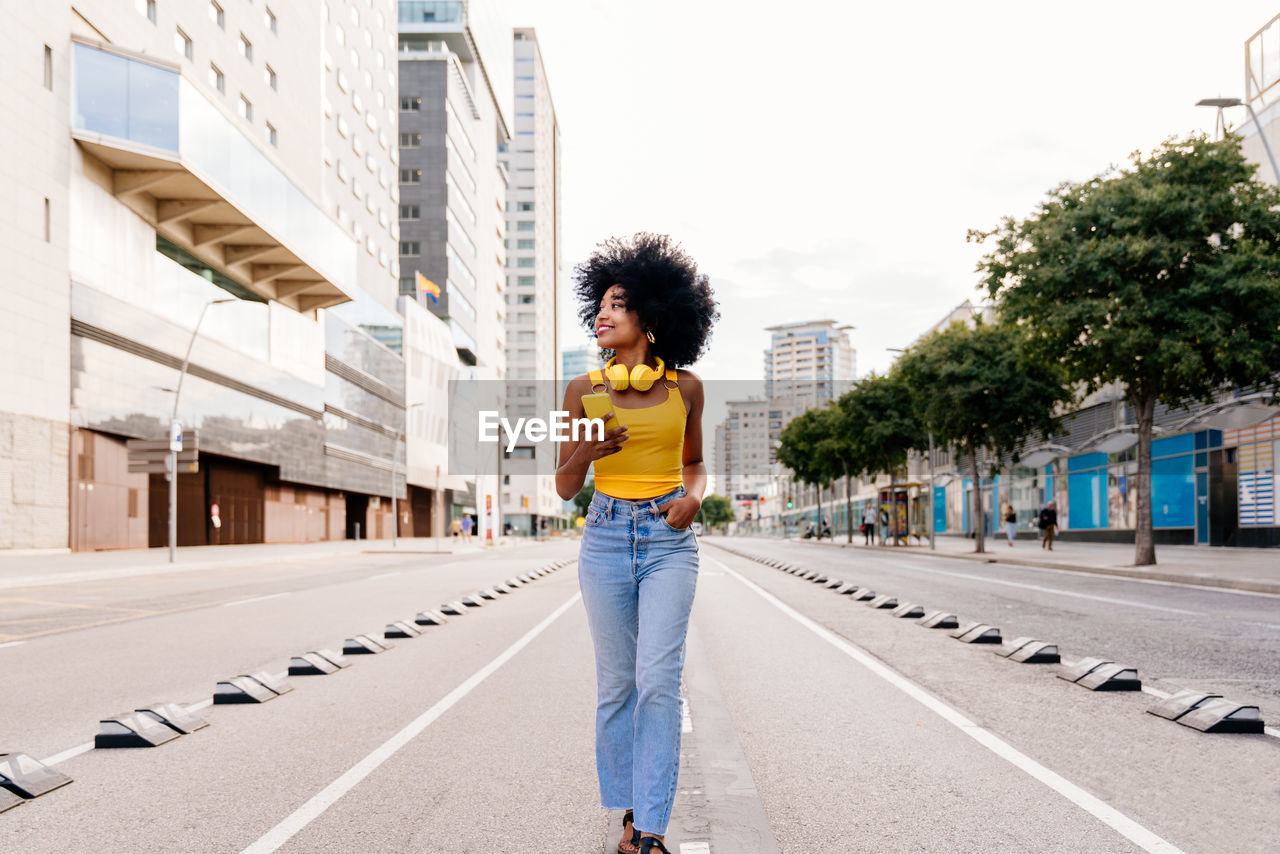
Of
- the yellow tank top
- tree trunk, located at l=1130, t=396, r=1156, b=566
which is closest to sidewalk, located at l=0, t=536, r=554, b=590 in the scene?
the yellow tank top

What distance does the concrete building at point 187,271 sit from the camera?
30062mm

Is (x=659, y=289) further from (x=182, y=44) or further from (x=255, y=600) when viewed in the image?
(x=182, y=44)

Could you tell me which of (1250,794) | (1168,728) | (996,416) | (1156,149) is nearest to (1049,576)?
(1156,149)

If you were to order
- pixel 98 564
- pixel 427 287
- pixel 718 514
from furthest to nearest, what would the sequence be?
pixel 718 514 → pixel 427 287 → pixel 98 564

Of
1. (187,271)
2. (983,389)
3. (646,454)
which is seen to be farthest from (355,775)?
Answer: (187,271)

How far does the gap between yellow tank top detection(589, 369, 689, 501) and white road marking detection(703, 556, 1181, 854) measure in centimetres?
220

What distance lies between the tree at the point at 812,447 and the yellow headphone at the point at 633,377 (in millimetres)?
51700

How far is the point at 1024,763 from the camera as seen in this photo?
5.09 meters

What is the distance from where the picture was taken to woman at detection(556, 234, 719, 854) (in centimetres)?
343

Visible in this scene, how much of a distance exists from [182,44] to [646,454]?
44314mm

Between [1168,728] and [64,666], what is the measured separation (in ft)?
27.5

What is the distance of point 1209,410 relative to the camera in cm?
3247

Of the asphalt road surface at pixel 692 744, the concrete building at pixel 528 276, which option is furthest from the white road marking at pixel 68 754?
the concrete building at pixel 528 276

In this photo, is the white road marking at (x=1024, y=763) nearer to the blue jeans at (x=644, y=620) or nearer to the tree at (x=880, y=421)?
the blue jeans at (x=644, y=620)
